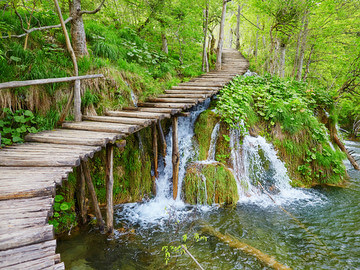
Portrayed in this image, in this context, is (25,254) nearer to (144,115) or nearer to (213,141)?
(144,115)

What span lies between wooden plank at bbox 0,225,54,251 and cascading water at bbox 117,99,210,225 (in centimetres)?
308

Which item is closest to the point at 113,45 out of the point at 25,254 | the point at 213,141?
the point at 213,141

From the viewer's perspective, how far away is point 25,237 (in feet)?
5.92

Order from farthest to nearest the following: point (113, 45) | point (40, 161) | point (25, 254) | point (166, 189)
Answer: point (113, 45), point (166, 189), point (40, 161), point (25, 254)

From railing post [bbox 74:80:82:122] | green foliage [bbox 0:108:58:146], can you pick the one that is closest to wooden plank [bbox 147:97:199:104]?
railing post [bbox 74:80:82:122]

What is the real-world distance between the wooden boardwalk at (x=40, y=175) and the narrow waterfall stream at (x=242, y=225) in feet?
7.21

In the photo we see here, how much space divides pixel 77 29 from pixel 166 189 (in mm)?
5204

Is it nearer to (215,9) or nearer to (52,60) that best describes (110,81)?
(52,60)

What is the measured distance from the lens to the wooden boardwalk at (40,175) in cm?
174

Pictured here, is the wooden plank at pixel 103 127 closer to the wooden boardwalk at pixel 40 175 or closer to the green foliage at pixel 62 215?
the wooden boardwalk at pixel 40 175

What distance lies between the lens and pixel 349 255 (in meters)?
4.43

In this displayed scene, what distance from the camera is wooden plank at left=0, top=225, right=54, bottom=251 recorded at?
1.74 m

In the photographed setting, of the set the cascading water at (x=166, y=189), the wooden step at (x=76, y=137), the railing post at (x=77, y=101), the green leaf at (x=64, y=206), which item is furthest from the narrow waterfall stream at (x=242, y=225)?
the railing post at (x=77, y=101)

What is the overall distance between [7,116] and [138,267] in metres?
4.03
